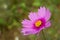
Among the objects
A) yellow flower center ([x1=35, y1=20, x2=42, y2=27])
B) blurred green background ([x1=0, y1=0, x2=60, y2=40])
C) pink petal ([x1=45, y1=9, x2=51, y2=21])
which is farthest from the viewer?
blurred green background ([x1=0, y1=0, x2=60, y2=40])

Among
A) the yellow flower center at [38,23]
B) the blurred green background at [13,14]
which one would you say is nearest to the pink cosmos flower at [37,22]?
the yellow flower center at [38,23]

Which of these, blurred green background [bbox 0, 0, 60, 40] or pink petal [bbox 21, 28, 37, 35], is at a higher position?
blurred green background [bbox 0, 0, 60, 40]

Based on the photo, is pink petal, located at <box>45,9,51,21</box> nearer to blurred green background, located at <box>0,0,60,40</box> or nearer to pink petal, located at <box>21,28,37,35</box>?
pink petal, located at <box>21,28,37,35</box>

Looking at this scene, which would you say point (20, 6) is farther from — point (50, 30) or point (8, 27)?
point (50, 30)

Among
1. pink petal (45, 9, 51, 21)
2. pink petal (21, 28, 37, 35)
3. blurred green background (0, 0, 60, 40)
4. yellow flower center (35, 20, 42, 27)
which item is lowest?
pink petal (21, 28, 37, 35)

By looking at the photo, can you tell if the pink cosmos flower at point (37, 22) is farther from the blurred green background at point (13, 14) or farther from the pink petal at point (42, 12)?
the blurred green background at point (13, 14)

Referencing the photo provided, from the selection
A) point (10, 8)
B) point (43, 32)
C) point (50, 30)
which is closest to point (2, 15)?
point (10, 8)

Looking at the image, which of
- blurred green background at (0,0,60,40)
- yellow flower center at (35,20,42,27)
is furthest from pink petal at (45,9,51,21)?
blurred green background at (0,0,60,40)

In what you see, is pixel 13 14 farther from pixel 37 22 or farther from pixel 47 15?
pixel 47 15

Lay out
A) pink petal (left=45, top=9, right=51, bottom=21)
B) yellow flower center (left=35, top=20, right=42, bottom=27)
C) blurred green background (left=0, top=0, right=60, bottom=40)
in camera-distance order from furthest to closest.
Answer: blurred green background (left=0, top=0, right=60, bottom=40), yellow flower center (left=35, top=20, right=42, bottom=27), pink petal (left=45, top=9, right=51, bottom=21)

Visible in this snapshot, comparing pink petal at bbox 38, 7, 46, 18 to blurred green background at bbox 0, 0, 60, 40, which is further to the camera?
blurred green background at bbox 0, 0, 60, 40
